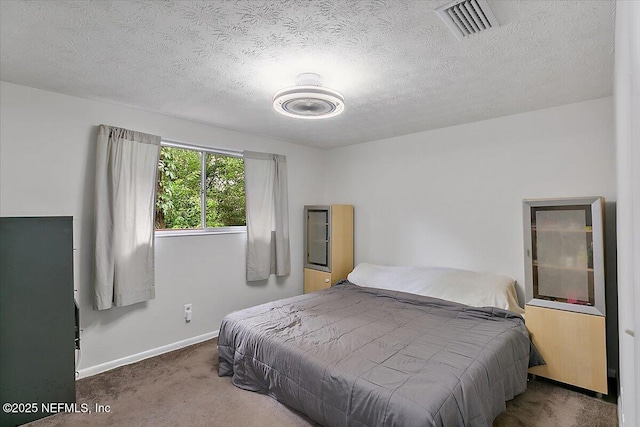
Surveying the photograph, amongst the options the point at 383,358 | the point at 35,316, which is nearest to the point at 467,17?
the point at 383,358

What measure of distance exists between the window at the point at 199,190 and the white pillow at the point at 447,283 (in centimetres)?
177

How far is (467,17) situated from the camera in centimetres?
164

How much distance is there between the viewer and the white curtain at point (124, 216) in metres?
2.78

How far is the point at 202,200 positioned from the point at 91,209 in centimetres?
109

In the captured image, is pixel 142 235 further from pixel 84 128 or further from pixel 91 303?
pixel 84 128

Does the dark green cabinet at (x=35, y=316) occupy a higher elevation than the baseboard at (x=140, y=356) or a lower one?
higher

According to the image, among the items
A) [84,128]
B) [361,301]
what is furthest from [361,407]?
[84,128]

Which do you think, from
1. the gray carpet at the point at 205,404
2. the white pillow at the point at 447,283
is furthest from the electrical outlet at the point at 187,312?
the white pillow at the point at 447,283

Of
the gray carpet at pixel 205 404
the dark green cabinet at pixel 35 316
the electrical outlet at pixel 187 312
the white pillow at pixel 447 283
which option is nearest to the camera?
the dark green cabinet at pixel 35 316

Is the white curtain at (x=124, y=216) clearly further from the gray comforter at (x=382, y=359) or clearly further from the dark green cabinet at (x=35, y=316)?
the gray comforter at (x=382, y=359)

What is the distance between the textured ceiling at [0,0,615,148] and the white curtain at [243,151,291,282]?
1055 mm

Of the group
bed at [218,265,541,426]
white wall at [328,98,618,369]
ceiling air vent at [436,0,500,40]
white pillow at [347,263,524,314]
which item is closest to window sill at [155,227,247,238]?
bed at [218,265,541,426]

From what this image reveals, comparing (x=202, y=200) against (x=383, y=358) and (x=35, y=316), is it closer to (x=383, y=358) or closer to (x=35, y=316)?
(x=35, y=316)

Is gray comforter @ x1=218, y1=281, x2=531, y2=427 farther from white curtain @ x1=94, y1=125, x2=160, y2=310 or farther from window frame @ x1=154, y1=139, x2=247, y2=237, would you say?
window frame @ x1=154, y1=139, x2=247, y2=237
